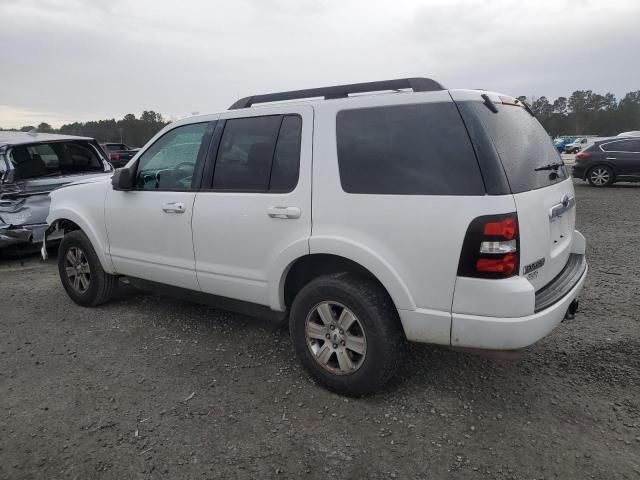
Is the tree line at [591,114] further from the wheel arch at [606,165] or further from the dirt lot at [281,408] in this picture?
the dirt lot at [281,408]

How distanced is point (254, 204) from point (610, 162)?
45.4ft

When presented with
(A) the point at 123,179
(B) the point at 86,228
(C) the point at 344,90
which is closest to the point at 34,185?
(B) the point at 86,228

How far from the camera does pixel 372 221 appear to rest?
2.76 meters

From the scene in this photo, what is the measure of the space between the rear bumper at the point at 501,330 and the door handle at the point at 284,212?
1137 mm

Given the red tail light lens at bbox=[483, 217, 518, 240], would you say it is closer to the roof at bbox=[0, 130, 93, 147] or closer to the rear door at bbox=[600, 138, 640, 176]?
the roof at bbox=[0, 130, 93, 147]

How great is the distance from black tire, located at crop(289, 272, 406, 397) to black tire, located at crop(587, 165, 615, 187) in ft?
45.3

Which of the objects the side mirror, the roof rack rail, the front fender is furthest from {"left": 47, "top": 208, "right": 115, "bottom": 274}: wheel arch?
the roof rack rail

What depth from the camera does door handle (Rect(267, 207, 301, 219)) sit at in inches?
120

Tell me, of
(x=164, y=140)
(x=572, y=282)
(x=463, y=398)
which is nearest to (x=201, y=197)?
(x=164, y=140)

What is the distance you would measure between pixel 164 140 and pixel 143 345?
167 cm

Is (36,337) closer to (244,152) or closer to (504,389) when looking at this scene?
(244,152)

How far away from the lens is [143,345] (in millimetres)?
3881

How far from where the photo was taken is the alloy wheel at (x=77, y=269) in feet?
15.3

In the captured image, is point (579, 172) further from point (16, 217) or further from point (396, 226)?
point (16, 217)
